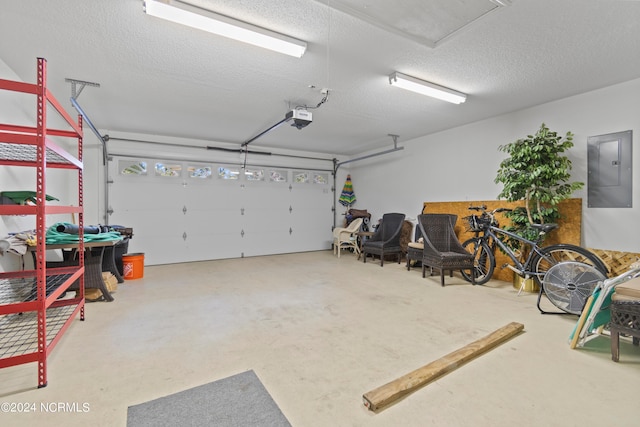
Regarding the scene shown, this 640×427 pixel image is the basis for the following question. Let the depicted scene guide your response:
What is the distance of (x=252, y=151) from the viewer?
664cm

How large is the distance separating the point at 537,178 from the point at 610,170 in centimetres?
80

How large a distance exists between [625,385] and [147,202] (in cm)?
685

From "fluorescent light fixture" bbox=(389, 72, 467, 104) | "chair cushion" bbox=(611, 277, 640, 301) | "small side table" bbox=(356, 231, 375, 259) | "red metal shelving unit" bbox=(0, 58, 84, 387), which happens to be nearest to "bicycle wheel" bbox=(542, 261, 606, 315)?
"chair cushion" bbox=(611, 277, 640, 301)

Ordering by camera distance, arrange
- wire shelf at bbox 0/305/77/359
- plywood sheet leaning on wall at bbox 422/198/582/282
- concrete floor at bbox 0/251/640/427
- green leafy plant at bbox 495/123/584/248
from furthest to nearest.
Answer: plywood sheet leaning on wall at bbox 422/198/582/282 < green leafy plant at bbox 495/123/584/248 < wire shelf at bbox 0/305/77/359 < concrete floor at bbox 0/251/640/427

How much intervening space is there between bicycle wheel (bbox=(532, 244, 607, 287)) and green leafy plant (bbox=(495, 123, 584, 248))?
0.93ft

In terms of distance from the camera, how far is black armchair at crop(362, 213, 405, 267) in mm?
5457

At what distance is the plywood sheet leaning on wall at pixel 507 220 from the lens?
3.66m

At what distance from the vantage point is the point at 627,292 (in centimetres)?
196

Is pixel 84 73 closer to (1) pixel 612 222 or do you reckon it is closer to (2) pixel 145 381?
(2) pixel 145 381

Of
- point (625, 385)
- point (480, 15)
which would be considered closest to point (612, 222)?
point (625, 385)

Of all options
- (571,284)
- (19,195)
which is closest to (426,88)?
(571,284)

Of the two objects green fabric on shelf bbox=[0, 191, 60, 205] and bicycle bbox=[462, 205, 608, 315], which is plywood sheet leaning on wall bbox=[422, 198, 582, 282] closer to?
bicycle bbox=[462, 205, 608, 315]

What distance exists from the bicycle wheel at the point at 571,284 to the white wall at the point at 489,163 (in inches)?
45.8

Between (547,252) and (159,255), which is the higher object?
(547,252)
